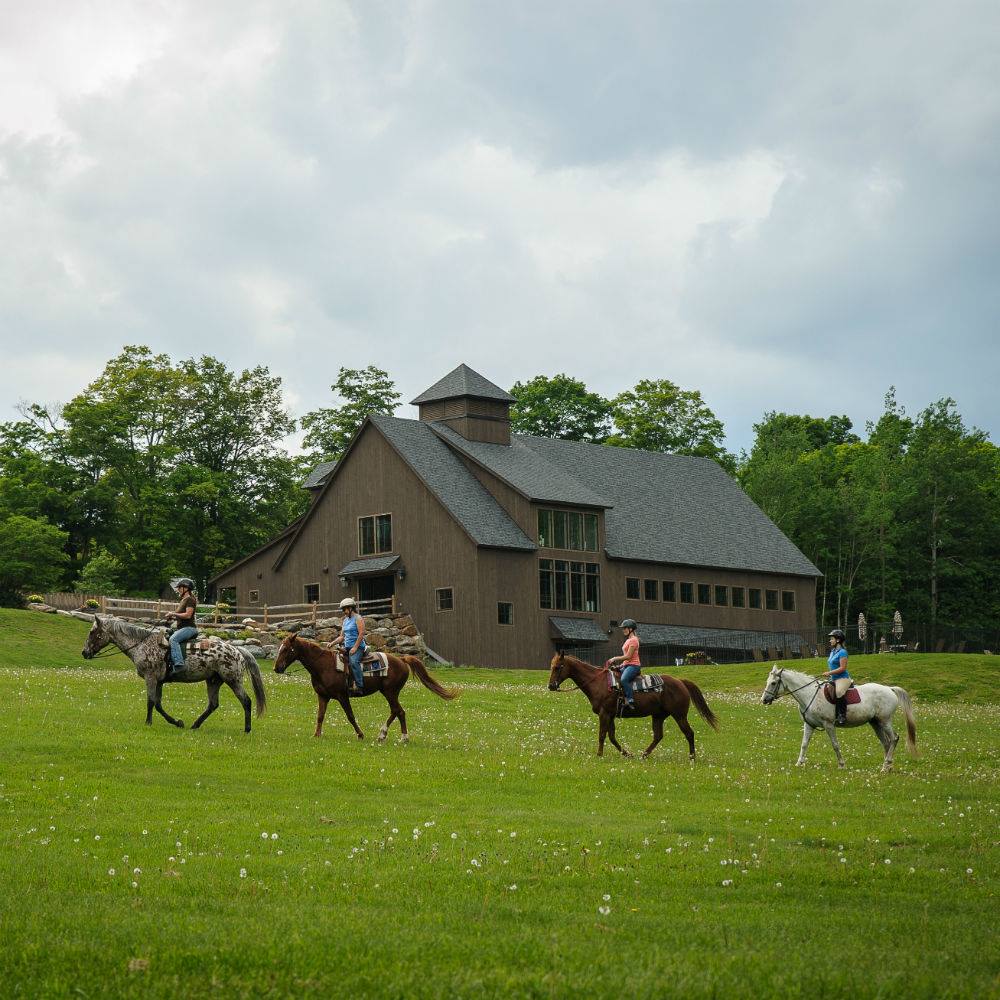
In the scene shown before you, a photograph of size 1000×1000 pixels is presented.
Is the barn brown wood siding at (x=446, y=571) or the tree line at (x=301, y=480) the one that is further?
the tree line at (x=301, y=480)

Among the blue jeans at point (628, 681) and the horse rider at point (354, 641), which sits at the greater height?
the horse rider at point (354, 641)

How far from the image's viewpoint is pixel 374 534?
6962cm

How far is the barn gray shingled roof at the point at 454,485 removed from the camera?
217 feet

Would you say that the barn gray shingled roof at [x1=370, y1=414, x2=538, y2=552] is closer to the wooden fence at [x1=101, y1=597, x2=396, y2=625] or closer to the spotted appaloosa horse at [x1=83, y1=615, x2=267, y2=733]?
the wooden fence at [x1=101, y1=597, x2=396, y2=625]

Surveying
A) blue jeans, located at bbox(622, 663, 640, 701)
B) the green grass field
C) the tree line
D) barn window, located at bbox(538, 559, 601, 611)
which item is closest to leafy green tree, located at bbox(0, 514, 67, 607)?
the tree line

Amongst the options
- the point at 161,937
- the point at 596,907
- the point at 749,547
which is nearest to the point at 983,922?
the point at 596,907

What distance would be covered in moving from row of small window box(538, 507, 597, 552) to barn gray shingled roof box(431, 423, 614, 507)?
0.70 metres

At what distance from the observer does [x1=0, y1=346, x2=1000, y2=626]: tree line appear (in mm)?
86000

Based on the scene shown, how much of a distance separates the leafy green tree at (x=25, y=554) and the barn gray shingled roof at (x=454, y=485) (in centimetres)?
2028

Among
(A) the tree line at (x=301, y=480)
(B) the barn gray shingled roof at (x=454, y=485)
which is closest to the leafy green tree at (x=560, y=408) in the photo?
(A) the tree line at (x=301, y=480)

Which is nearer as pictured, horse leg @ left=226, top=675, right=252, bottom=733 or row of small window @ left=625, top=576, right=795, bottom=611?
horse leg @ left=226, top=675, right=252, bottom=733

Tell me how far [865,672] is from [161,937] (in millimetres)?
44460

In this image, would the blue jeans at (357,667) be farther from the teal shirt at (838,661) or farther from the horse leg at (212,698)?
the teal shirt at (838,661)

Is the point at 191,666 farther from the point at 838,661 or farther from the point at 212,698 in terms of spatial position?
the point at 838,661
